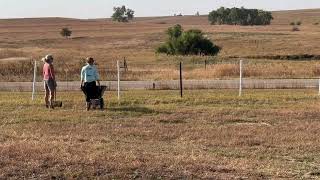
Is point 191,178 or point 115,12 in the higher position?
point 115,12

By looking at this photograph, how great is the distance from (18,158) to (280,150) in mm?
4081

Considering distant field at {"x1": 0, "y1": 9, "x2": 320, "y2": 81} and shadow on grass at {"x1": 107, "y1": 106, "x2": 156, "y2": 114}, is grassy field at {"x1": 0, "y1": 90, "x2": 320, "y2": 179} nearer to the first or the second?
shadow on grass at {"x1": 107, "y1": 106, "x2": 156, "y2": 114}

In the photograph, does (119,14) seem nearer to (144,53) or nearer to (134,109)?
(144,53)

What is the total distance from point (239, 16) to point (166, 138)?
149513mm

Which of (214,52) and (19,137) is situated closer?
(19,137)

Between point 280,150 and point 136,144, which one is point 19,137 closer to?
point 136,144

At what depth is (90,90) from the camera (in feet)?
56.7

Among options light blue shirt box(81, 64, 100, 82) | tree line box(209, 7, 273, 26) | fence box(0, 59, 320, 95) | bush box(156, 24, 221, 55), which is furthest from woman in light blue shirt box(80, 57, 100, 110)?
tree line box(209, 7, 273, 26)

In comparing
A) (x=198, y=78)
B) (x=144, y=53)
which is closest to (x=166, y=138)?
(x=198, y=78)

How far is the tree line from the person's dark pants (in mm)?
142918

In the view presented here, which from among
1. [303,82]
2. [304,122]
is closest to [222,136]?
[304,122]

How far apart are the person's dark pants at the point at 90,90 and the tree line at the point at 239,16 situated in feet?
469

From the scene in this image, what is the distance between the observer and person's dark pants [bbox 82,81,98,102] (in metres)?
17.2

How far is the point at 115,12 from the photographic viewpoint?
19712 centimetres
